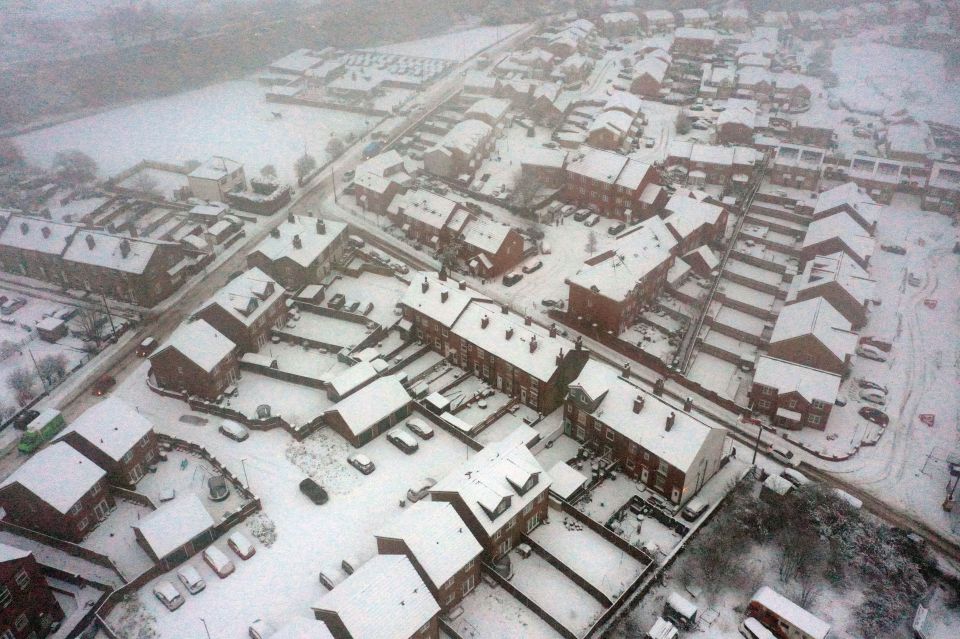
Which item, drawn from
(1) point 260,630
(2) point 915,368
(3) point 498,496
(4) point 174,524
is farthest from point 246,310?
(2) point 915,368

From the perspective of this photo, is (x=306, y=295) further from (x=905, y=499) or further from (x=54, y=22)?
(x=54, y=22)

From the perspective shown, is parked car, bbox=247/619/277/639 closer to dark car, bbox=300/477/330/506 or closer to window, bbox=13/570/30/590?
dark car, bbox=300/477/330/506

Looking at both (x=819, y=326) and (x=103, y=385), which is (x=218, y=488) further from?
(x=819, y=326)

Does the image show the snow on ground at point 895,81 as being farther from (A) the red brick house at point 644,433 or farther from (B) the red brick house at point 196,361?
(B) the red brick house at point 196,361

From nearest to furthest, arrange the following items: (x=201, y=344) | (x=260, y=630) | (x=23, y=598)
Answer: (x=23, y=598), (x=260, y=630), (x=201, y=344)

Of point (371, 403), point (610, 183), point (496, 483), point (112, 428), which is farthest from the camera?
point (610, 183)

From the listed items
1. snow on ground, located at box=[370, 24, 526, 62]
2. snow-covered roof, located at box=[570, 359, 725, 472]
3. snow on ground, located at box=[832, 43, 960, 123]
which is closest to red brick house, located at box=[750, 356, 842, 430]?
snow-covered roof, located at box=[570, 359, 725, 472]
